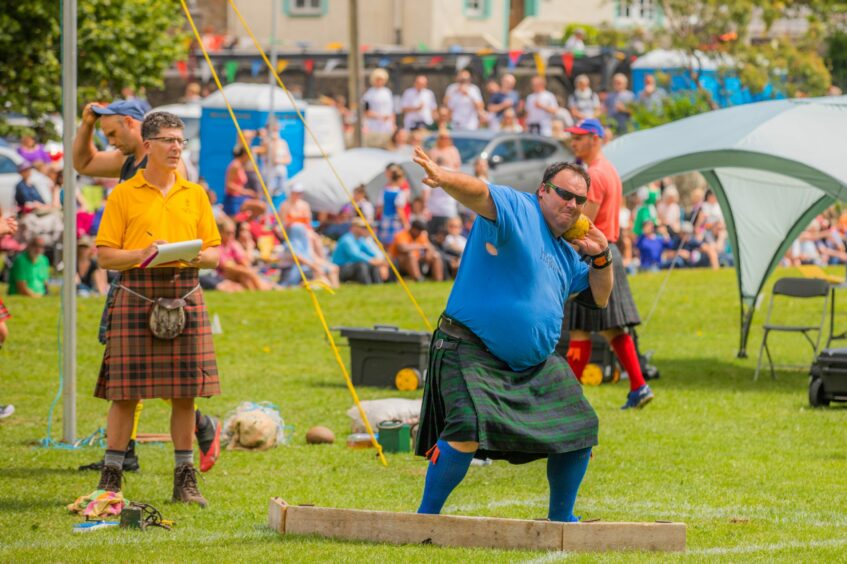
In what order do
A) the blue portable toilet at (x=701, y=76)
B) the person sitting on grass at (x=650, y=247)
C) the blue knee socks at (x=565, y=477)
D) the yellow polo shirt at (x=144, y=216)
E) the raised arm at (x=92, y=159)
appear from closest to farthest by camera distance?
the blue knee socks at (x=565, y=477) < the yellow polo shirt at (x=144, y=216) < the raised arm at (x=92, y=159) < the person sitting on grass at (x=650, y=247) < the blue portable toilet at (x=701, y=76)

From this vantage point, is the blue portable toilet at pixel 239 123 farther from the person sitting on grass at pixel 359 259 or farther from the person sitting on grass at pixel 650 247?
the person sitting on grass at pixel 650 247

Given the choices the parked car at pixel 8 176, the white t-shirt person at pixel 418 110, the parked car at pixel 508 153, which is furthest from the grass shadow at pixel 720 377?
the white t-shirt person at pixel 418 110

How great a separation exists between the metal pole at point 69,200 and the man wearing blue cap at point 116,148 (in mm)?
510

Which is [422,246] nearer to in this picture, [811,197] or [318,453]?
[811,197]

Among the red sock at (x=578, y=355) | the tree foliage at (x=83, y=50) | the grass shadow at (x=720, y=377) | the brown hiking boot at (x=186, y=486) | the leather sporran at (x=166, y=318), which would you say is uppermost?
the tree foliage at (x=83, y=50)

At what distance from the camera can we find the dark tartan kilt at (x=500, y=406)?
560 cm

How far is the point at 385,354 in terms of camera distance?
11.0 m

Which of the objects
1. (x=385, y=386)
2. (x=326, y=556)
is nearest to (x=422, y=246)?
(x=385, y=386)

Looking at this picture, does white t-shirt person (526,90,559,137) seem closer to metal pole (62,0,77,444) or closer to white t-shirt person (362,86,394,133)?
white t-shirt person (362,86,394,133)

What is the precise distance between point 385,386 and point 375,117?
49.6 ft

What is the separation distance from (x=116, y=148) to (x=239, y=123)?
16602 millimetres

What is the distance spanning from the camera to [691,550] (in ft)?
19.0

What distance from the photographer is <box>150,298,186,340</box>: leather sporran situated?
6.61 m

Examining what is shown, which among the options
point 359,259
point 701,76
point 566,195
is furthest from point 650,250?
point 566,195
